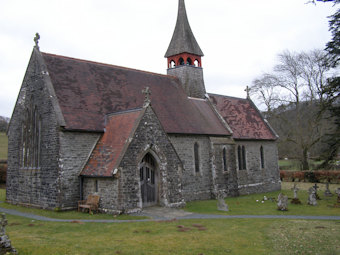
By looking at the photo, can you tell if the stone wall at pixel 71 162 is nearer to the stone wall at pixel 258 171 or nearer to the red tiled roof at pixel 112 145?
the red tiled roof at pixel 112 145

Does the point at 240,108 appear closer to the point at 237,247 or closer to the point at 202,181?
the point at 202,181

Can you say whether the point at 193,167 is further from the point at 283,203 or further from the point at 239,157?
the point at 283,203

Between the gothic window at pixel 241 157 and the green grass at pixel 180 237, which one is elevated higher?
the gothic window at pixel 241 157

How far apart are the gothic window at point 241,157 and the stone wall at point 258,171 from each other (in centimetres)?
29

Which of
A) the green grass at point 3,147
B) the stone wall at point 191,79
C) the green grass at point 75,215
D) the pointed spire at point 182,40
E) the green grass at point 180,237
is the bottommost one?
the green grass at point 180,237

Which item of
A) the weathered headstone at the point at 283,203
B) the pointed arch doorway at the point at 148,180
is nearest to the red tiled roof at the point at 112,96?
the pointed arch doorway at the point at 148,180

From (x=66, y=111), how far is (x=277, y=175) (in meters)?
21.8

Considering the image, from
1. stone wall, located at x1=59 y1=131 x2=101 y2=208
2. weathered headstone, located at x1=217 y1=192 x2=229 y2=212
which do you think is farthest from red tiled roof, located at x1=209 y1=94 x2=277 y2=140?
stone wall, located at x1=59 y1=131 x2=101 y2=208

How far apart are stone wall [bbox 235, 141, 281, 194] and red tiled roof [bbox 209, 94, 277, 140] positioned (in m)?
0.73

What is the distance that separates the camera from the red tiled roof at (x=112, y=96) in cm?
1903

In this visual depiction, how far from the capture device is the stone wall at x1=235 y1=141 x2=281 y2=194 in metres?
27.4

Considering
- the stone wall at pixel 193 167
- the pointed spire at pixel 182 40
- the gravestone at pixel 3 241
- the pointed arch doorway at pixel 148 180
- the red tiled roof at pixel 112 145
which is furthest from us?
the pointed spire at pixel 182 40

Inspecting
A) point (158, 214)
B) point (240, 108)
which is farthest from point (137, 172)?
point (240, 108)

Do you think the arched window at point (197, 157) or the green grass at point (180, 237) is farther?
the arched window at point (197, 157)
